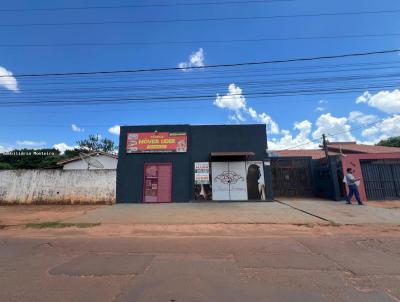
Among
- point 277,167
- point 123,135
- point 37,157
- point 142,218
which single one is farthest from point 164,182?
point 37,157

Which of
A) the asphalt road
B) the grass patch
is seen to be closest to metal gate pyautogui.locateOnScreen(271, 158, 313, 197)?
the asphalt road

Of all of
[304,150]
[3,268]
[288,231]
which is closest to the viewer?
[3,268]

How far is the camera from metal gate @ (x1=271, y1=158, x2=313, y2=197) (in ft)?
64.7

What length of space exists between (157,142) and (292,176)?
10101mm

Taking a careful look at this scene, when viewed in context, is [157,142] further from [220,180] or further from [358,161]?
[358,161]

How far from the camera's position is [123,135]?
17.6 metres

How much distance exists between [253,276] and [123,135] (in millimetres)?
14898

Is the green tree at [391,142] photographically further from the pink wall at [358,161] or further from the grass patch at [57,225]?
the grass patch at [57,225]

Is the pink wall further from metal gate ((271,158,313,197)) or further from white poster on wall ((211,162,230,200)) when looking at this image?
white poster on wall ((211,162,230,200))

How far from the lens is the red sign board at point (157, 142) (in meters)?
17.2

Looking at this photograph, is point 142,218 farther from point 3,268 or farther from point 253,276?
point 253,276

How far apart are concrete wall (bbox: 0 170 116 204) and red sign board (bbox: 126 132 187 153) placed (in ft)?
6.84

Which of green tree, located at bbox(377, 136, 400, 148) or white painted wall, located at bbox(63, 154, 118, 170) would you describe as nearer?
white painted wall, located at bbox(63, 154, 118, 170)

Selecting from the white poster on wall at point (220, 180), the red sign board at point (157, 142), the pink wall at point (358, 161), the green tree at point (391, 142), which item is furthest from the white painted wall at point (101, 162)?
the green tree at point (391, 142)
